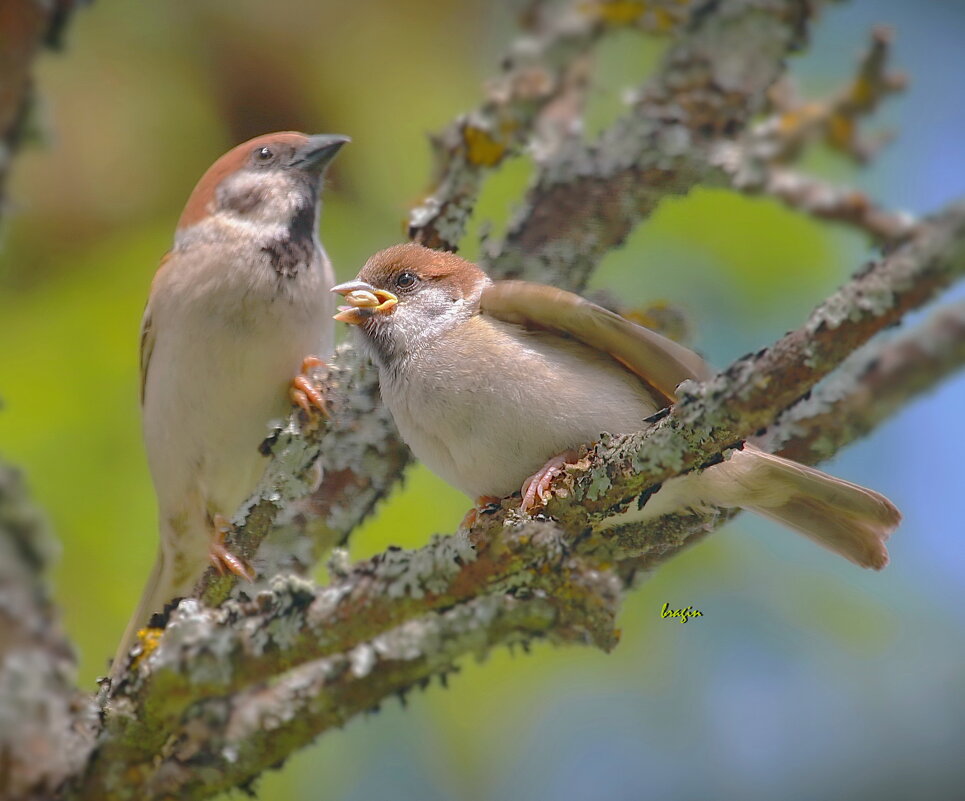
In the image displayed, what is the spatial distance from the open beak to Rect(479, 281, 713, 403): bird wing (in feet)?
1.04

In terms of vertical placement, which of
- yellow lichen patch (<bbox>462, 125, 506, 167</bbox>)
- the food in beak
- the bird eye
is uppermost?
yellow lichen patch (<bbox>462, 125, 506, 167</bbox>)

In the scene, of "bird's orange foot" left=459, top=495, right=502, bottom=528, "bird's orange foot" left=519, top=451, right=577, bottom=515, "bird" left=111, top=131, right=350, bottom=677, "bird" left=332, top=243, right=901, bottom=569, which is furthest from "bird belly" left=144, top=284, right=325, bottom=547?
"bird's orange foot" left=519, top=451, right=577, bottom=515

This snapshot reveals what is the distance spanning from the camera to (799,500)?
2.79 metres

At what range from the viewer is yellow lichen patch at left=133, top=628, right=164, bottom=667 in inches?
102

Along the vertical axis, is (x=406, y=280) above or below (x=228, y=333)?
below

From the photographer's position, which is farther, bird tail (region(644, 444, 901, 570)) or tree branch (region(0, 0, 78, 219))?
bird tail (region(644, 444, 901, 570))

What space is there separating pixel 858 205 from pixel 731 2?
3.54 ft

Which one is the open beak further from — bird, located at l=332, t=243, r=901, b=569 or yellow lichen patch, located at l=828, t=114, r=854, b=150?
yellow lichen patch, located at l=828, t=114, r=854, b=150

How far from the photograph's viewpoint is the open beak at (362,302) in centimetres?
321

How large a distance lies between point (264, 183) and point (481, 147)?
0.95 metres

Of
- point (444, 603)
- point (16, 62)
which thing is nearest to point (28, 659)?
point (444, 603)

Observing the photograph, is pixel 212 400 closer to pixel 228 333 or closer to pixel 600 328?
pixel 228 333

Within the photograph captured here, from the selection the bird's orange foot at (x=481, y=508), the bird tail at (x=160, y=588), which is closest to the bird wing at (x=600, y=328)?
the bird's orange foot at (x=481, y=508)

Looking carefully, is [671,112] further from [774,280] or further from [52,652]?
[52,652]
